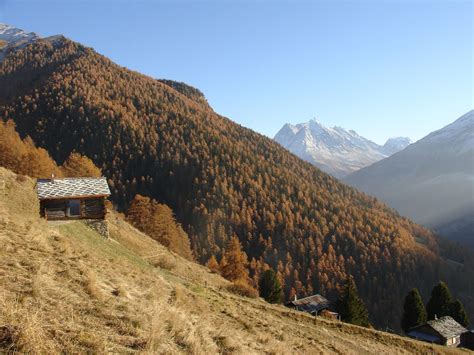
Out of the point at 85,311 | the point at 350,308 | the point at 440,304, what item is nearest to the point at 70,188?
the point at 85,311

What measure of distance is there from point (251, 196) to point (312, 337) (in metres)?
154

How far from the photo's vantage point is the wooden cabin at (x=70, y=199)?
116 feet

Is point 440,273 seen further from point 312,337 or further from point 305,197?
point 312,337

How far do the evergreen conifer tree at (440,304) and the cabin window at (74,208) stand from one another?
218 ft

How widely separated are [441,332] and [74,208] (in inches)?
2203

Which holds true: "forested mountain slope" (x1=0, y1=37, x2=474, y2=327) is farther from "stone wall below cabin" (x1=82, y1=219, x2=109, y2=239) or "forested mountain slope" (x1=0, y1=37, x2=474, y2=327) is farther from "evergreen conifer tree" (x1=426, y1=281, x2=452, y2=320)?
"stone wall below cabin" (x1=82, y1=219, x2=109, y2=239)

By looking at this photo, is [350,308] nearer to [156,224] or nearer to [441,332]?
[441,332]

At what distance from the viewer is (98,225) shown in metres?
35.9

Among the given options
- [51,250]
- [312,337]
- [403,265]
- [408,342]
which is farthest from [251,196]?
[51,250]

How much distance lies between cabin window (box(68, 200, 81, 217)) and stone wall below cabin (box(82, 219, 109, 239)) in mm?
1164

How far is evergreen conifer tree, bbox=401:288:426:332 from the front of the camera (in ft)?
221

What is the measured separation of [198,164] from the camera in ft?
622

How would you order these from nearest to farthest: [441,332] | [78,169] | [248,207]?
[441,332]
[78,169]
[248,207]

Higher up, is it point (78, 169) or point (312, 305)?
point (78, 169)
